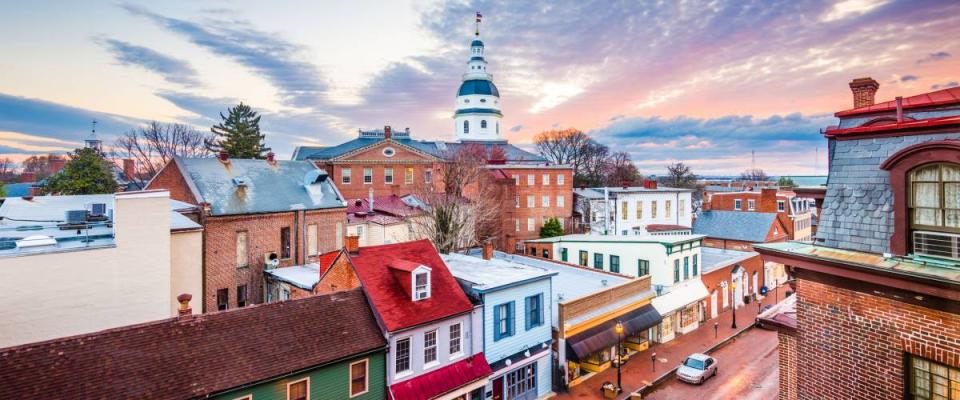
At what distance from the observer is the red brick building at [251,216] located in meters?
26.0

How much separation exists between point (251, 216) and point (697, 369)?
1034 inches

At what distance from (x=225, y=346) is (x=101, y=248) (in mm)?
9559

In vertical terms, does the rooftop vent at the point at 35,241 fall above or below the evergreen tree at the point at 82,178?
below

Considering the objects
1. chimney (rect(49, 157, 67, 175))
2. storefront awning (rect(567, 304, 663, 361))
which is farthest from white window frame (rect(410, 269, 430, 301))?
chimney (rect(49, 157, 67, 175))

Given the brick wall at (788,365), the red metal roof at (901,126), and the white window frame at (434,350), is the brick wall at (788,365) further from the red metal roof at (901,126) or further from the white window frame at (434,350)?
the white window frame at (434,350)

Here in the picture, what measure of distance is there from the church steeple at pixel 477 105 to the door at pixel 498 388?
209ft

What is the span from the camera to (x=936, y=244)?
23.6 feet

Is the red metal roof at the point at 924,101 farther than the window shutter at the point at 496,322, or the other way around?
the window shutter at the point at 496,322

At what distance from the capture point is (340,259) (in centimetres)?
1903

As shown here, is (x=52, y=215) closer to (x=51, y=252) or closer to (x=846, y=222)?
(x=51, y=252)

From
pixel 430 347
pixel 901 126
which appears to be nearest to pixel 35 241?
pixel 430 347

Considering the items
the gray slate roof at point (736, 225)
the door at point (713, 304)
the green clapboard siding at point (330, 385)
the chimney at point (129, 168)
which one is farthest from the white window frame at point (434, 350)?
the chimney at point (129, 168)

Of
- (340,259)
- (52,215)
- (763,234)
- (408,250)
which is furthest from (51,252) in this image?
(763,234)

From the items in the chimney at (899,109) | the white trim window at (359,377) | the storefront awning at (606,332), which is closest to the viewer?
the chimney at (899,109)
